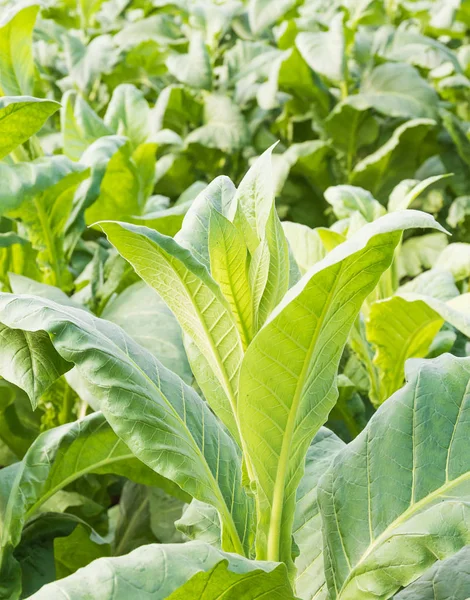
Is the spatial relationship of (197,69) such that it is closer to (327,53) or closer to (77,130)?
(327,53)

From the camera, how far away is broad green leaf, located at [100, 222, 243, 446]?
2.11 ft

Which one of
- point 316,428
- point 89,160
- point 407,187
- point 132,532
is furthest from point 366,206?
point 316,428

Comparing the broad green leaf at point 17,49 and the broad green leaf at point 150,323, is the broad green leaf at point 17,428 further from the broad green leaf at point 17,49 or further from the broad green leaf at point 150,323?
the broad green leaf at point 17,49

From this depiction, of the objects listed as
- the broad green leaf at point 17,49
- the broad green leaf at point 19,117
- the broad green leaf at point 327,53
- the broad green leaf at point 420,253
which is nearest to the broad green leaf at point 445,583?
the broad green leaf at point 19,117

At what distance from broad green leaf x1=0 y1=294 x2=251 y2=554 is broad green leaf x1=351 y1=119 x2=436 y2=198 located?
182cm

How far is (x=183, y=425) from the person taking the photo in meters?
0.78

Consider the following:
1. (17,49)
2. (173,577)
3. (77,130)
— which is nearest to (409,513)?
(173,577)

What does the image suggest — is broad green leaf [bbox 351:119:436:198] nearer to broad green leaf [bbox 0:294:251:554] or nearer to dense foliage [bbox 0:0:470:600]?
dense foliage [bbox 0:0:470:600]

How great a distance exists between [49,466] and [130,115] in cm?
109

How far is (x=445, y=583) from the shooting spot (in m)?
0.80

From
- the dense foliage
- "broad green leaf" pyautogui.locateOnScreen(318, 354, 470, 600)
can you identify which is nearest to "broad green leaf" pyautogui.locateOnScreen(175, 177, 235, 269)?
the dense foliage

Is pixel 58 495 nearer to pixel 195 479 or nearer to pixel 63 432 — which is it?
pixel 63 432

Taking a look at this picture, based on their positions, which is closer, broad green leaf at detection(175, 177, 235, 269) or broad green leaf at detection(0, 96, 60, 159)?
broad green leaf at detection(175, 177, 235, 269)

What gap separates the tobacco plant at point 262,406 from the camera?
0.65 metres
